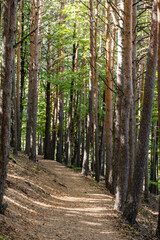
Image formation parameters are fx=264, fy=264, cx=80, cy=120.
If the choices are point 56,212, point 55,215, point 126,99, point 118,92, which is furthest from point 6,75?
point 118,92

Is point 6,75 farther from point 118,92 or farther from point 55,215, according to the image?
point 118,92

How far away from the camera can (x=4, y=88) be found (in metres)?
5.56

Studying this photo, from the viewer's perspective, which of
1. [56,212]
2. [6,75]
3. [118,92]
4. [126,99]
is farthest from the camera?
[118,92]

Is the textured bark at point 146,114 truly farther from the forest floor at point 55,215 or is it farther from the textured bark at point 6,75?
the textured bark at point 6,75

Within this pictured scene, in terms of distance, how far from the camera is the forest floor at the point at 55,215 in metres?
6.10

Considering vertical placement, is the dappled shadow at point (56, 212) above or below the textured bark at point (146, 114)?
below

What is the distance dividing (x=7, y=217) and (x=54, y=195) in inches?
191

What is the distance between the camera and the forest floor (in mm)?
6102

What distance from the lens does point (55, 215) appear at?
26.2ft

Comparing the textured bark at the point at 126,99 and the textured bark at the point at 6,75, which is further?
the textured bark at the point at 126,99

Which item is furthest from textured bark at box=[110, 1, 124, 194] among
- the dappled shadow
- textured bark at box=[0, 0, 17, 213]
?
textured bark at box=[0, 0, 17, 213]

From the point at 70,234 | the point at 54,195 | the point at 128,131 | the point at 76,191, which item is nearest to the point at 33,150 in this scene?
the point at 76,191

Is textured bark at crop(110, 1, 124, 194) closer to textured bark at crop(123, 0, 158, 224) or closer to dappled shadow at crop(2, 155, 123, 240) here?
textured bark at crop(123, 0, 158, 224)

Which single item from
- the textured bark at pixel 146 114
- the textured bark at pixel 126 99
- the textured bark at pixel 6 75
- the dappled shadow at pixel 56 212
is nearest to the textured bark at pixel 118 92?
the textured bark at pixel 126 99
